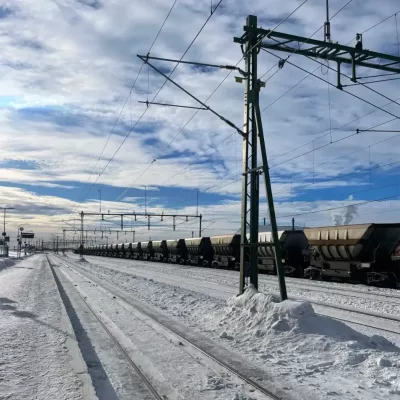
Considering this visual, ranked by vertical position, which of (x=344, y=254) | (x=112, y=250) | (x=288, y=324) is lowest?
(x=112, y=250)

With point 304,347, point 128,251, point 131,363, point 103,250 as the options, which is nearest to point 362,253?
point 304,347

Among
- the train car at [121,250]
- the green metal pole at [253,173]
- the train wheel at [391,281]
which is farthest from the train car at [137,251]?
the green metal pole at [253,173]

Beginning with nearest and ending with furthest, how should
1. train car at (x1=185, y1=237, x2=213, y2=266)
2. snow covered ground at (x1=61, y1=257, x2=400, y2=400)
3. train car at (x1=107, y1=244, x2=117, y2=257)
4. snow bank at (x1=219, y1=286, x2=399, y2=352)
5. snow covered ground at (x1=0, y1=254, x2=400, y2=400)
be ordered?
snow covered ground at (x1=0, y1=254, x2=400, y2=400), snow covered ground at (x1=61, y1=257, x2=400, y2=400), snow bank at (x1=219, y1=286, x2=399, y2=352), train car at (x1=185, y1=237, x2=213, y2=266), train car at (x1=107, y1=244, x2=117, y2=257)

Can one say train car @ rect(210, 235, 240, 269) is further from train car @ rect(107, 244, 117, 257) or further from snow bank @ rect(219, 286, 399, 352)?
train car @ rect(107, 244, 117, 257)

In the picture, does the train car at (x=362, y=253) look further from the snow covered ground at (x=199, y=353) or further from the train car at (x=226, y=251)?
the train car at (x=226, y=251)

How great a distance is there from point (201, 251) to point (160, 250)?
55.4ft

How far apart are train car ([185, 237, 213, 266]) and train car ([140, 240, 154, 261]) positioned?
63.9 feet

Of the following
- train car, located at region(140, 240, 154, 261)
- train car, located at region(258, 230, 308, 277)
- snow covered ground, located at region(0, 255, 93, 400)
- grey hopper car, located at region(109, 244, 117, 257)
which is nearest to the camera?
snow covered ground, located at region(0, 255, 93, 400)

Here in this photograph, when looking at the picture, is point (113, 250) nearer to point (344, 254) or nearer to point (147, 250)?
point (147, 250)

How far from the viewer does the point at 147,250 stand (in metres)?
70.4

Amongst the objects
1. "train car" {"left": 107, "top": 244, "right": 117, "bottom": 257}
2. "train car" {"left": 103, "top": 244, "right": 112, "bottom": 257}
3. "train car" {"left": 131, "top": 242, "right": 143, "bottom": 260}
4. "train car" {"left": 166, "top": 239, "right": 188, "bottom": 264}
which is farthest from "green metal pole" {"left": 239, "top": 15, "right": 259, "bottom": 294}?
"train car" {"left": 103, "top": 244, "right": 112, "bottom": 257}

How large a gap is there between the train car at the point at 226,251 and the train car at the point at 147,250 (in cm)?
2619

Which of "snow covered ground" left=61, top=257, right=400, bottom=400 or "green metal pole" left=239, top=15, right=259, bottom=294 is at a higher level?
"green metal pole" left=239, top=15, right=259, bottom=294

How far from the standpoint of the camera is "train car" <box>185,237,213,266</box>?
149ft
